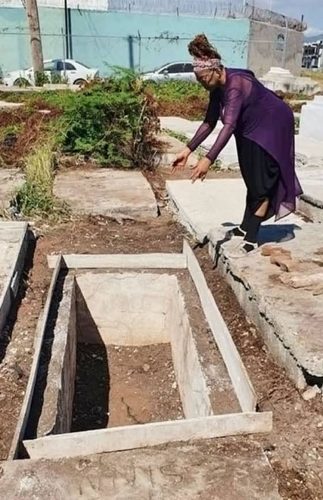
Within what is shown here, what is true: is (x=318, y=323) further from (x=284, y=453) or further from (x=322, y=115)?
(x=322, y=115)

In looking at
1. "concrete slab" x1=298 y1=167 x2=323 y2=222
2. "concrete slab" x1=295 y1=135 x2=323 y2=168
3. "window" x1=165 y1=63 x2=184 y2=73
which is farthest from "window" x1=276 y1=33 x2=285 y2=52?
"concrete slab" x1=298 y1=167 x2=323 y2=222

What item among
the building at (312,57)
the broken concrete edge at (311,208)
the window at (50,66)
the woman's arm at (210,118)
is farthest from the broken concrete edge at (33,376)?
the building at (312,57)

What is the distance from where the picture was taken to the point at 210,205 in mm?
5285

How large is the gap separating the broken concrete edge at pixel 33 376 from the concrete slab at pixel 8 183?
4.98 feet

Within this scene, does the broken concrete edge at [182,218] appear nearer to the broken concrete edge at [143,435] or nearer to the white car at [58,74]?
the broken concrete edge at [143,435]

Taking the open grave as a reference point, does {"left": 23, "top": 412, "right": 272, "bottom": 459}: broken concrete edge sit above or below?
above

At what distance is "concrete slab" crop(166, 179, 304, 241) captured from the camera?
4.66 m

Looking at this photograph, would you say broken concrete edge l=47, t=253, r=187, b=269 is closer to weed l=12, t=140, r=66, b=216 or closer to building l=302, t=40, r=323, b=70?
weed l=12, t=140, r=66, b=216

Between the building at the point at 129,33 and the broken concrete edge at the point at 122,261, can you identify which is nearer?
the broken concrete edge at the point at 122,261

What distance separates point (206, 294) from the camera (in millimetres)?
3676

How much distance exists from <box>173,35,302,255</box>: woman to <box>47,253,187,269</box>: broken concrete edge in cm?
74

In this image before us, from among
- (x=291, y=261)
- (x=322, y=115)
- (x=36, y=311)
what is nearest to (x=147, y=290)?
(x=36, y=311)

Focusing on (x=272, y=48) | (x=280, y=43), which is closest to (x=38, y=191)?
(x=272, y=48)

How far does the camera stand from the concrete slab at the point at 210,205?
466 centimetres
